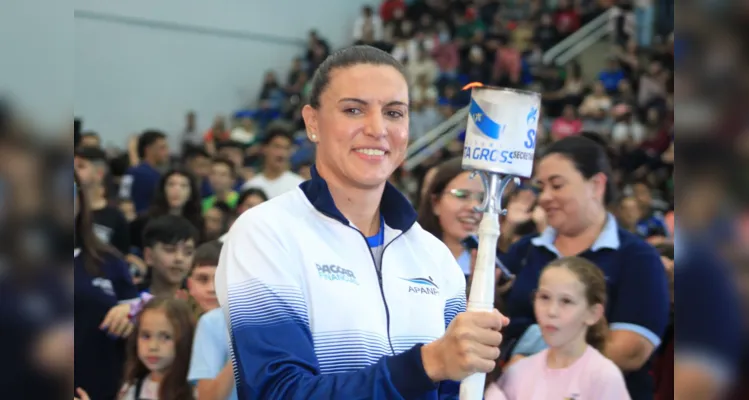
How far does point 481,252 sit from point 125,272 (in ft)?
9.02

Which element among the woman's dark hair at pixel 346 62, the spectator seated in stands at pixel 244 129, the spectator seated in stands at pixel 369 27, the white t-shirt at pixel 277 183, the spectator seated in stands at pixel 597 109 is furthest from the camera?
the spectator seated in stands at pixel 369 27

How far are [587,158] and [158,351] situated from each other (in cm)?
184

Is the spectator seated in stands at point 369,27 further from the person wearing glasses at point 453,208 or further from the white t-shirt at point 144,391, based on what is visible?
the white t-shirt at point 144,391

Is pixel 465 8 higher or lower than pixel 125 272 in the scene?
higher

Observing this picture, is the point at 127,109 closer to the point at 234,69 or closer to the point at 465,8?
the point at 234,69

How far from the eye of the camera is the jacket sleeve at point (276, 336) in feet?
5.63

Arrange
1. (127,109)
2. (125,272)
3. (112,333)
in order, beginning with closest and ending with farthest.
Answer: (112,333)
(125,272)
(127,109)

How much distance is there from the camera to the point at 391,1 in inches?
658

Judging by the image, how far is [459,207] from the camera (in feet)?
12.7

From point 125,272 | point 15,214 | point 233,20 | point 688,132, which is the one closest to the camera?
point 15,214

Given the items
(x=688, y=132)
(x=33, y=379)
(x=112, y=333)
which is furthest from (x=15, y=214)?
(x=112, y=333)

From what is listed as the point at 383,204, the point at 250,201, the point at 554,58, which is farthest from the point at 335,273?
the point at 554,58

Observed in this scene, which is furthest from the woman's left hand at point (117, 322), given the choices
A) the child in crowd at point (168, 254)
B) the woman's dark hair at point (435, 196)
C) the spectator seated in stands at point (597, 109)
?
the spectator seated in stands at point (597, 109)

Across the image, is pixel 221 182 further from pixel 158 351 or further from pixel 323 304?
pixel 323 304
